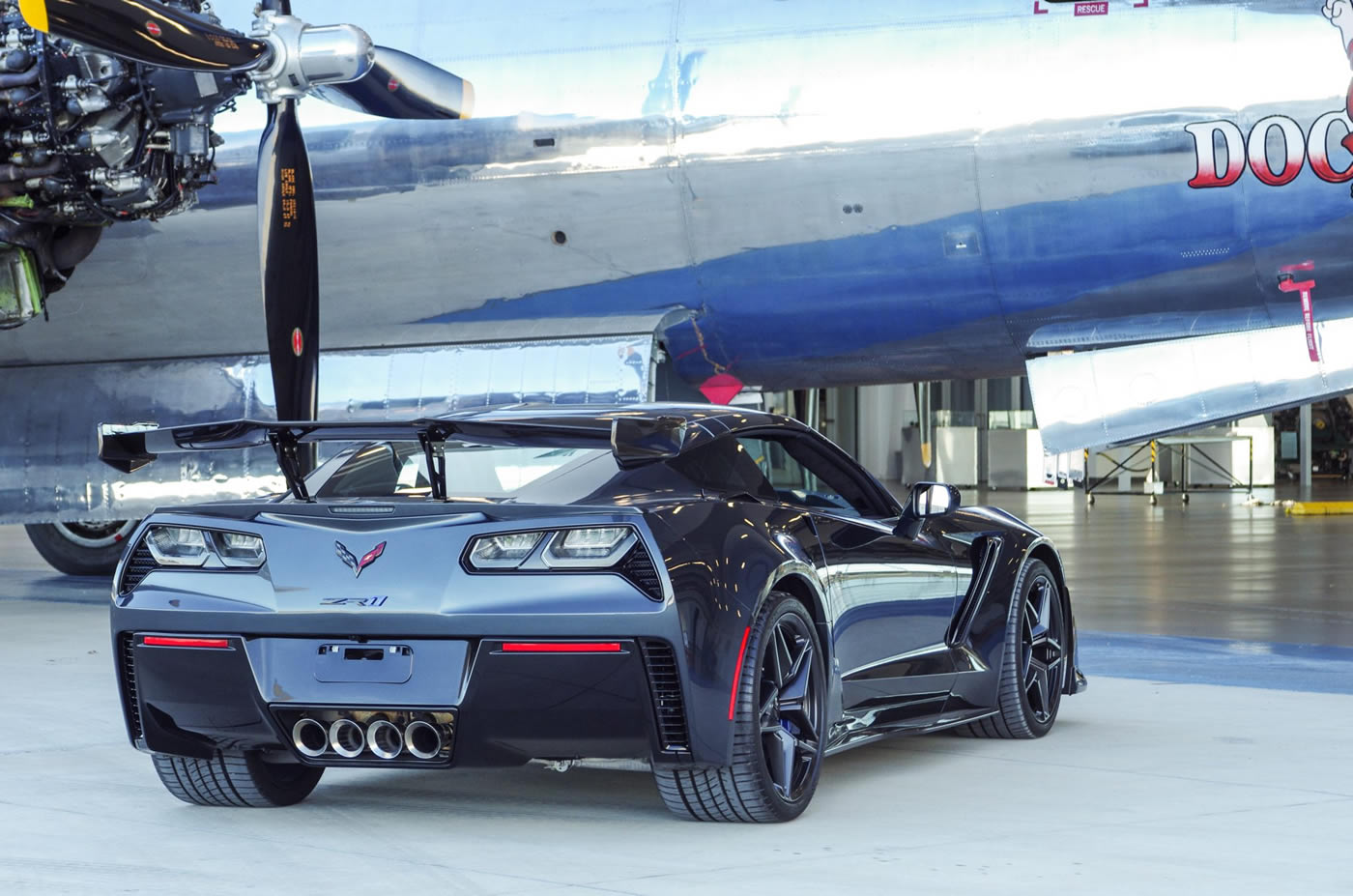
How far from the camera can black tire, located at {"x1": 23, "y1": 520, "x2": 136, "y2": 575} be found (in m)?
14.8

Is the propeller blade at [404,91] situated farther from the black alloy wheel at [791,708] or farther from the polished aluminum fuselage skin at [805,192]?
the black alloy wheel at [791,708]

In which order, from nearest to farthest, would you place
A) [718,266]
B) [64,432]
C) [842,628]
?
[842,628] < [718,266] < [64,432]

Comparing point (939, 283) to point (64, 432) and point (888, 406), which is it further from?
point (888, 406)

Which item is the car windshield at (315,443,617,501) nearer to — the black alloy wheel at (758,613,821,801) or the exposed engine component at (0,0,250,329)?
the black alloy wheel at (758,613,821,801)

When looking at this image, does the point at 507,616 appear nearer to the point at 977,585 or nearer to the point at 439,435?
the point at 439,435

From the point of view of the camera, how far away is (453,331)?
1196cm

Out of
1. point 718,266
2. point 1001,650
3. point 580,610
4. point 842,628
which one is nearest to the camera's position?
point 580,610

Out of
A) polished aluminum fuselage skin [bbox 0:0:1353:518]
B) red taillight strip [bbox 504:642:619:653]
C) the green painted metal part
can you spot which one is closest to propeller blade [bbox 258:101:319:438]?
polished aluminum fuselage skin [bbox 0:0:1353:518]

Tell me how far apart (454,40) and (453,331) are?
197 cm

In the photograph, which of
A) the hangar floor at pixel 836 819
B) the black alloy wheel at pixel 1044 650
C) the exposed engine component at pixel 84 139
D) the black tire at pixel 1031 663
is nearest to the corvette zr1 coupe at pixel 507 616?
the hangar floor at pixel 836 819

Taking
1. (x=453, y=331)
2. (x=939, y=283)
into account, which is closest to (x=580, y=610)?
(x=939, y=283)

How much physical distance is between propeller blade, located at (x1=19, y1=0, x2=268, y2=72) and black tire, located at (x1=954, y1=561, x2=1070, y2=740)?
17.7 ft

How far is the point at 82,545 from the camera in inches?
584

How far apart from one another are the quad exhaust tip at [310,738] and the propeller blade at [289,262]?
5.22 meters
